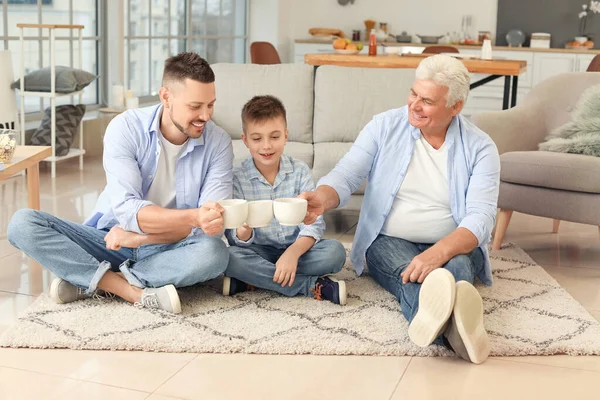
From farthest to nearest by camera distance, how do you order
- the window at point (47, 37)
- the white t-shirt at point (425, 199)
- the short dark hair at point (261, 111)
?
the window at point (47, 37)
the white t-shirt at point (425, 199)
the short dark hair at point (261, 111)

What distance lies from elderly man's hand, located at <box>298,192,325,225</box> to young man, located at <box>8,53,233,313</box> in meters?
0.28

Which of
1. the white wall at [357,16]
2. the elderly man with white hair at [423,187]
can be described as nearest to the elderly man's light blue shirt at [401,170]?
the elderly man with white hair at [423,187]

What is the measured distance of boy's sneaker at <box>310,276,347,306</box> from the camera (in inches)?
105

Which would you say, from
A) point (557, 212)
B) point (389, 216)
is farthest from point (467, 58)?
point (389, 216)

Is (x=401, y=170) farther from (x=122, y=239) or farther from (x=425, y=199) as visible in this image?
(x=122, y=239)

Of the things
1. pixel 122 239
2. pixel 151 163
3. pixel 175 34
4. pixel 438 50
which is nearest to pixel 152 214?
pixel 122 239

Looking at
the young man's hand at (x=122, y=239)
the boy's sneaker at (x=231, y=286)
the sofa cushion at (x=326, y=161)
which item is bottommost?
the boy's sneaker at (x=231, y=286)

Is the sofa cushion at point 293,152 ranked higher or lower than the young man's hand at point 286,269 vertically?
higher

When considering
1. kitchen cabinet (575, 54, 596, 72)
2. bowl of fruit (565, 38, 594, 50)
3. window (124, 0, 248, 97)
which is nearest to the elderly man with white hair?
window (124, 0, 248, 97)

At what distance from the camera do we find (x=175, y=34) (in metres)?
7.55

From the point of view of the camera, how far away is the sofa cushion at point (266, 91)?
410 centimetres

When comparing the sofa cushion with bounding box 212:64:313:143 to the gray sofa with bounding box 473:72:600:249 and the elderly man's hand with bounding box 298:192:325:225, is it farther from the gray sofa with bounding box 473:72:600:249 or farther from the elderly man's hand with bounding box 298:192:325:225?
the elderly man's hand with bounding box 298:192:325:225

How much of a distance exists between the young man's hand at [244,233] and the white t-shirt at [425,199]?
49 cm

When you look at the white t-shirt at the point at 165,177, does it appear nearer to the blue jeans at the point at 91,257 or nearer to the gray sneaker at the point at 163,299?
the blue jeans at the point at 91,257
